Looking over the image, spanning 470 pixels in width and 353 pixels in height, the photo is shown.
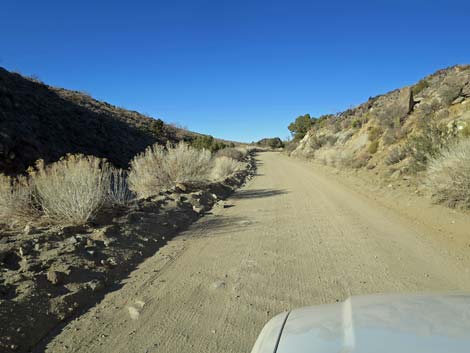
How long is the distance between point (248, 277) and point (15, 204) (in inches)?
223

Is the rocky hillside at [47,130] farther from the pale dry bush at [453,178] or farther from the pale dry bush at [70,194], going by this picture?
the pale dry bush at [453,178]

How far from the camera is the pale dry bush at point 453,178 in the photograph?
838 centimetres

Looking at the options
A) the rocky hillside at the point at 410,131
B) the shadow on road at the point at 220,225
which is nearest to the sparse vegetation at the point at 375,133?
the rocky hillside at the point at 410,131

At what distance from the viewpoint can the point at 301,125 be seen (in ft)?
204

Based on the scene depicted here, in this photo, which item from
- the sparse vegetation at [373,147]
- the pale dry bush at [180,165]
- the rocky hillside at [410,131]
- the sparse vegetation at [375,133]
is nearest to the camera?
the rocky hillside at [410,131]

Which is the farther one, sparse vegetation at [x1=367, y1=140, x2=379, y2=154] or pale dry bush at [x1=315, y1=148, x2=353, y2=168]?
pale dry bush at [x1=315, y1=148, x2=353, y2=168]

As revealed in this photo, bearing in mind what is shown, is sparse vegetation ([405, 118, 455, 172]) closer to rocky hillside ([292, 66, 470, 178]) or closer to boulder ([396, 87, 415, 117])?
rocky hillside ([292, 66, 470, 178])

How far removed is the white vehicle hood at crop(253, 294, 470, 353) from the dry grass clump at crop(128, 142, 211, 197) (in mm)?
11736

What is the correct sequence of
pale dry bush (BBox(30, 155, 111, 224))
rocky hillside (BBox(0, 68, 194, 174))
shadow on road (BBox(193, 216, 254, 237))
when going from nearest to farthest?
pale dry bush (BBox(30, 155, 111, 224)) < shadow on road (BBox(193, 216, 254, 237)) < rocky hillside (BBox(0, 68, 194, 174))

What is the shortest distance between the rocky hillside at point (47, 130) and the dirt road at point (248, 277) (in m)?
18.2

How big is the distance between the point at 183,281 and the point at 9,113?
27653 millimetres

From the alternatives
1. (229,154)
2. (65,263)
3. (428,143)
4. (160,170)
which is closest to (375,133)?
(428,143)

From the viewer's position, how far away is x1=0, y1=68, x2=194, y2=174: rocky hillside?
862 inches

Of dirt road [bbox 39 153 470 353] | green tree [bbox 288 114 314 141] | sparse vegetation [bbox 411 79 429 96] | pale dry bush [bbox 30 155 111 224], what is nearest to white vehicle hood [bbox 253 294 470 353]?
dirt road [bbox 39 153 470 353]
